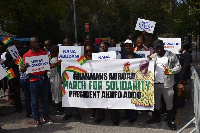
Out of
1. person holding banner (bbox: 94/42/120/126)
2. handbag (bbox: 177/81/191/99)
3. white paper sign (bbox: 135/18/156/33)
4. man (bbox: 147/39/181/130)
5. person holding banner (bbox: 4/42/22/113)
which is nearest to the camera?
man (bbox: 147/39/181/130)

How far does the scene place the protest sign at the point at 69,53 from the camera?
6.34m

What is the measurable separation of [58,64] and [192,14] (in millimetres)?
20192

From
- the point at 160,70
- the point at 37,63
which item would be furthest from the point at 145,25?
the point at 37,63

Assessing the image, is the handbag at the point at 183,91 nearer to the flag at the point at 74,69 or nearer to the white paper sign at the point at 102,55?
the white paper sign at the point at 102,55

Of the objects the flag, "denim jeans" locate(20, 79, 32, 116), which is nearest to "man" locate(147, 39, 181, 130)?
the flag

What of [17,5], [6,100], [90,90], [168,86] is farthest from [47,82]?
[17,5]

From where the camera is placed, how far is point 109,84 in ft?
19.5

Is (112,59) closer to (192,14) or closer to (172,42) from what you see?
(172,42)

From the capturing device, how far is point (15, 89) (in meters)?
6.98

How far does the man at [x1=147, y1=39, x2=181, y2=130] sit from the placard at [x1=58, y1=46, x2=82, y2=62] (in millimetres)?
1834

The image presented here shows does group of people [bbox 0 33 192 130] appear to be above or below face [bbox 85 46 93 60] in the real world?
below

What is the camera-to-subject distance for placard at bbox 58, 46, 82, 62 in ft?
20.8

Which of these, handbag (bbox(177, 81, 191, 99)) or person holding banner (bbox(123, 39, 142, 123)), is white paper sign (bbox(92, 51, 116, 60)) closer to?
person holding banner (bbox(123, 39, 142, 123))

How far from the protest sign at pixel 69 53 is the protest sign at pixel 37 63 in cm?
63
